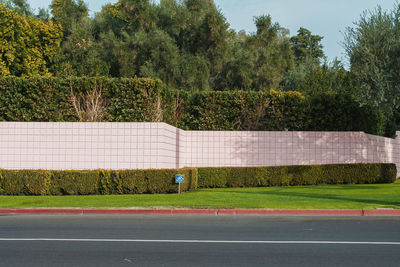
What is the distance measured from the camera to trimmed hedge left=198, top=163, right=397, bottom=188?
23.0 meters

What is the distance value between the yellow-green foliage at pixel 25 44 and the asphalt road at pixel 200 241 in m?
23.4

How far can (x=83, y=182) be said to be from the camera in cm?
1881

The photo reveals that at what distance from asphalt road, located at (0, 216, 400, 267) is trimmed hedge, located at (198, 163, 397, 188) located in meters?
9.99

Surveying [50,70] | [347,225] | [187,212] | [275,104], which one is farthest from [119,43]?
[347,225]

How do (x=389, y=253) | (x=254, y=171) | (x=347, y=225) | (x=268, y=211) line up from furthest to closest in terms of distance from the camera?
1. (x=254, y=171)
2. (x=268, y=211)
3. (x=347, y=225)
4. (x=389, y=253)

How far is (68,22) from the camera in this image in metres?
38.2

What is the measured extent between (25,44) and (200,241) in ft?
98.9

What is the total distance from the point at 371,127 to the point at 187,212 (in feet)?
49.2

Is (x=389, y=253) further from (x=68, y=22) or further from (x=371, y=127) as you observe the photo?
(x=68, y=22)

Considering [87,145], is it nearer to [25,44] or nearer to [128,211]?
[128,211]

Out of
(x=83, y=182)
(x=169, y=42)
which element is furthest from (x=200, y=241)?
(x=169, y=42)

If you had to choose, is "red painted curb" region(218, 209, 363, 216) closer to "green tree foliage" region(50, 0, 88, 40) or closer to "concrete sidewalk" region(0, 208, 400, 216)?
"concrete sidewalk" region(0, 208, 400, 216)

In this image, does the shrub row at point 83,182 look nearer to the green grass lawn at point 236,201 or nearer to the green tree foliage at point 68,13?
the green grass lawn at point 236,201

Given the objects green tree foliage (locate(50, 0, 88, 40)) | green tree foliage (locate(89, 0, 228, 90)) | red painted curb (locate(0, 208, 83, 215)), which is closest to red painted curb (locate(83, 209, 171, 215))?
red painted curb (locate(0, 208, 83, 215))
